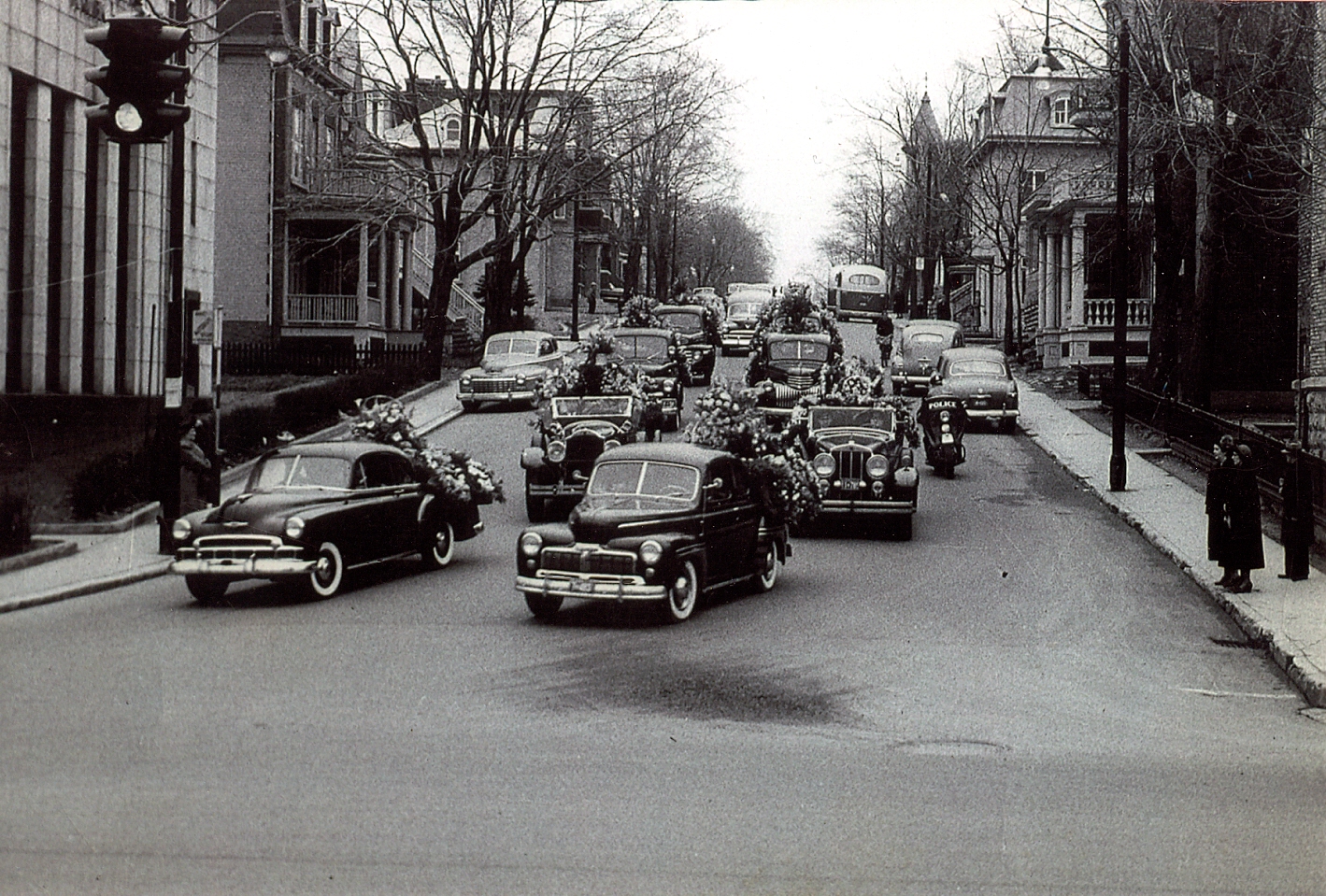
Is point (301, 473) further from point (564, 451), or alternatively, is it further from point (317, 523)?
point (564, 451)

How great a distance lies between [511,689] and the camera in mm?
10930

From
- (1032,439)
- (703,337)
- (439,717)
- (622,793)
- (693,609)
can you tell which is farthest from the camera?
(703,337)

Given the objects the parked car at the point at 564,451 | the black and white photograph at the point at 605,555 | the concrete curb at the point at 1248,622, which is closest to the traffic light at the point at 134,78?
→ the black and white photograph at the point at 605,555

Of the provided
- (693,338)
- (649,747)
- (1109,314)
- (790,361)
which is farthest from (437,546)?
(1109,314)

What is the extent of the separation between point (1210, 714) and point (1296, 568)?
6.36 metres

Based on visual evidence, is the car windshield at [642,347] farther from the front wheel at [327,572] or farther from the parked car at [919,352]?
the front wheel at [327,572]

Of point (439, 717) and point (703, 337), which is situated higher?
point (703, 337)

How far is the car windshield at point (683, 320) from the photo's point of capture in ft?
137

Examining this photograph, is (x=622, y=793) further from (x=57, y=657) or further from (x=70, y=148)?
(x=70, y=148)

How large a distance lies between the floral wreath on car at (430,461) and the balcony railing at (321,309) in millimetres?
25661

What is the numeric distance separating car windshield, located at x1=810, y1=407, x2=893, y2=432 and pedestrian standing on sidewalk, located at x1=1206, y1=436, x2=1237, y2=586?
607 cm

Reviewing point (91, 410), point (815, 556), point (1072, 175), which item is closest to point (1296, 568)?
point (815, 556)

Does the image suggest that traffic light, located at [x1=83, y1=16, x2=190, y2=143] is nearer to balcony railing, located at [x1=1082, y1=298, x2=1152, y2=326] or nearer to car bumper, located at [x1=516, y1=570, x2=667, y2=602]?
car bumper, located at [x1=516, y1=570, x2=667, y2=602]

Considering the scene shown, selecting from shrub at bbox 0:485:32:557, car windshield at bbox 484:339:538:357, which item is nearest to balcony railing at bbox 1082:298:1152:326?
car windshield at bbox 484:339:538:357
